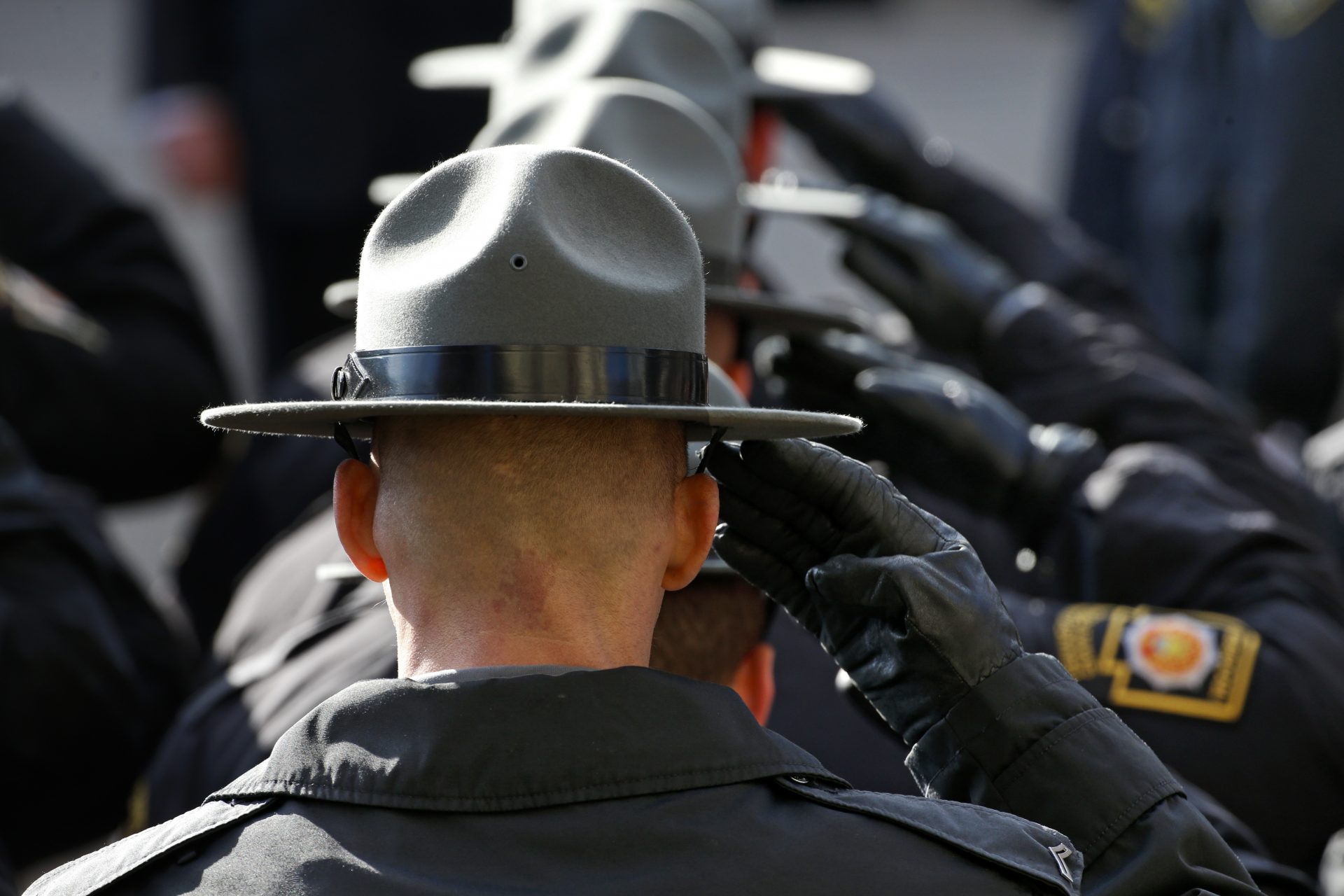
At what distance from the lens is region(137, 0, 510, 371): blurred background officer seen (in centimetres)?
515

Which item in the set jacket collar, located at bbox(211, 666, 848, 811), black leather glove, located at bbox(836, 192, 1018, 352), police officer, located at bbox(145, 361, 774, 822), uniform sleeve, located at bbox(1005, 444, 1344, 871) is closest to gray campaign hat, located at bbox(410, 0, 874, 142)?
black leather glove, located at bbox(836, 192, 1018, 352)

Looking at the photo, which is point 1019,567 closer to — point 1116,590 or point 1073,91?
point 1116,590

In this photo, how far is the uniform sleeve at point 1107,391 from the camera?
3.47m

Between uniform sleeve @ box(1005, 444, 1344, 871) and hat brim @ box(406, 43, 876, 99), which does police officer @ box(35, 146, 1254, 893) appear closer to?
uniform sleeve @ box(1005, 444, 1344, 871)

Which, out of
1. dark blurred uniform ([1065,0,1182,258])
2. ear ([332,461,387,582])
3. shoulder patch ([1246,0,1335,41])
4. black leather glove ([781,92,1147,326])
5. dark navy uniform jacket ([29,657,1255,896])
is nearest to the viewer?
dark navy uniform jacket ([29,657,1255,896])

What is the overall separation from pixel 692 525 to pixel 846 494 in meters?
0.25

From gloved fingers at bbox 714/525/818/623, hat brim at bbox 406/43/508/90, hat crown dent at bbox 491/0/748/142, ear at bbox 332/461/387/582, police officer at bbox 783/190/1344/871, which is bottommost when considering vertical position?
police officer at bbox 783/190/1344/871

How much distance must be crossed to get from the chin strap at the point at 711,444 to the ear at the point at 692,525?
0.12 feet

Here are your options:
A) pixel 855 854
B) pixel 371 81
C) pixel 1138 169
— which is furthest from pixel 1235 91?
pixel 855 854

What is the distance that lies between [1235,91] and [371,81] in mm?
2662

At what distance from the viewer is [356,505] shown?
151 cm

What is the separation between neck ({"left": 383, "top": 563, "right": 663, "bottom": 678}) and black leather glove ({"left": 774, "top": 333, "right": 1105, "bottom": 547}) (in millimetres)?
1521

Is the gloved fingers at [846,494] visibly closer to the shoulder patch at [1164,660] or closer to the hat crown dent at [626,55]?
the shoulder patch at [1164,660]

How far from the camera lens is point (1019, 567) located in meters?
3.13
